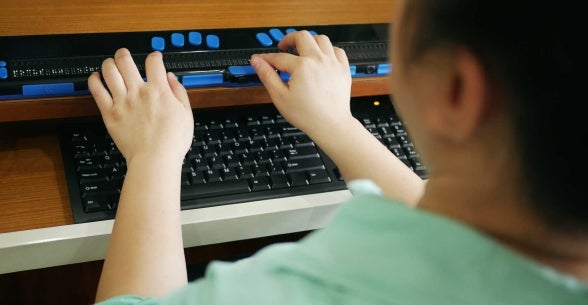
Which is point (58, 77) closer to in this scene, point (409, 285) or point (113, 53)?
point (113, 53)

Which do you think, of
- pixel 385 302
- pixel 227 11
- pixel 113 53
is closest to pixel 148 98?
pixel 113 53

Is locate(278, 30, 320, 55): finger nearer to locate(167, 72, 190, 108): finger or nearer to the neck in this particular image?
locate(167, 72, 190, 108): finger

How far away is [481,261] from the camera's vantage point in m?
0.40

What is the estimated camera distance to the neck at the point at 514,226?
0.40m

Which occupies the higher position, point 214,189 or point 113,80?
point 113,80

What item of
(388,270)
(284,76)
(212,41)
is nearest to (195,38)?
(212,41)

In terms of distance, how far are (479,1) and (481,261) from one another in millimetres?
147

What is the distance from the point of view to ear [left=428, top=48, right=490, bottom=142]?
1.20 feet

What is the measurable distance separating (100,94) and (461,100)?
459 millimetres

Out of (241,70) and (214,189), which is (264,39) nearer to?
(241,70)

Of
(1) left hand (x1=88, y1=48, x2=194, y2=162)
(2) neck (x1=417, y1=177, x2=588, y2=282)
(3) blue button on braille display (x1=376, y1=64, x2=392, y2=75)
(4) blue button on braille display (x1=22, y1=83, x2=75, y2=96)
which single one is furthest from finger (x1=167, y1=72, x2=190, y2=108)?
(2) neck (x1=417, y1=177, x2=588, y2=282)

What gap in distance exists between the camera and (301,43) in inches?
32.0

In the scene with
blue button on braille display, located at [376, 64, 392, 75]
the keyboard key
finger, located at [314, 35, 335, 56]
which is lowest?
the keyboard key

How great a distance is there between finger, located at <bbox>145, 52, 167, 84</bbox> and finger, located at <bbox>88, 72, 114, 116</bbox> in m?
0.05
